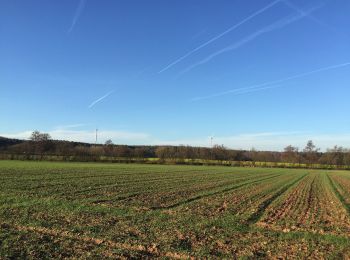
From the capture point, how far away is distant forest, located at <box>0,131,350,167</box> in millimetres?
135750

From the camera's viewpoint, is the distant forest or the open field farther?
the distant forest

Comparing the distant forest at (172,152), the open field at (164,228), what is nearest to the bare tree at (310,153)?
the distant forest at (172,152)

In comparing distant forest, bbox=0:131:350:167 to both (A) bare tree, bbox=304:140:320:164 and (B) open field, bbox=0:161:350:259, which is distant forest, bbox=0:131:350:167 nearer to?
(A) bare tree, bbox=304:140:320:164

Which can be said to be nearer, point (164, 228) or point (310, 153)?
point (164, 228)

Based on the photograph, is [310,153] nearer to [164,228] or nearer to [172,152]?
[172,152]

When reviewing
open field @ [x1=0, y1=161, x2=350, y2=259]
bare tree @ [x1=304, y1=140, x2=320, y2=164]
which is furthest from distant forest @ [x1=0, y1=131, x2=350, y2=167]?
open field @ [x1=0, y1=161, x2=350, y2=259]

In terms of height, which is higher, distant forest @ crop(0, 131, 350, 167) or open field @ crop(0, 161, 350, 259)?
distant forest @ crop(0, 131, 350, 167)

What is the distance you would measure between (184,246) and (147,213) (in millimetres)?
6388

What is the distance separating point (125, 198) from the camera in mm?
23469

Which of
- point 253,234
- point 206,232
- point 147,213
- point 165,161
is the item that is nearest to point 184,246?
point 206,232

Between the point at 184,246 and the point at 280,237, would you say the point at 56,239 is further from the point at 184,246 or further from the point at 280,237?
the point at 280,237

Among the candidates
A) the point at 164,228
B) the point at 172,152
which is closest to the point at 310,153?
the point at 172,152

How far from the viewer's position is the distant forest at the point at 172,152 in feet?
445

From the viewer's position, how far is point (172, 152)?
151 meters
